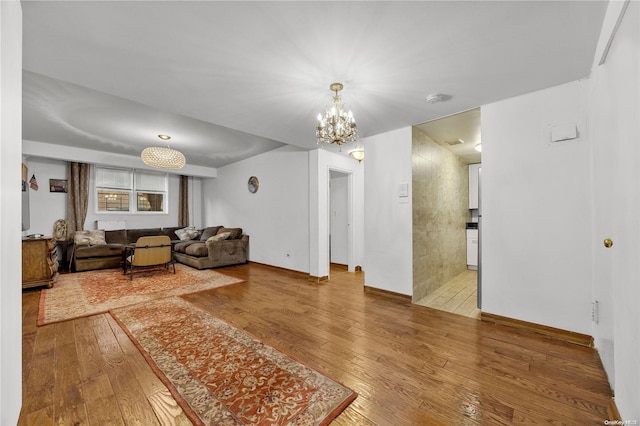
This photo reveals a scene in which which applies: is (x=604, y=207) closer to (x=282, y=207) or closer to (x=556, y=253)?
(x=556, y=253)

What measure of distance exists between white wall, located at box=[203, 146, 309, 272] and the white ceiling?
6.52ft

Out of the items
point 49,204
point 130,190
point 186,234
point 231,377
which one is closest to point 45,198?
point 49,204

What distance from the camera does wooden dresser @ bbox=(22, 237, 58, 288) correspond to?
3.69 m

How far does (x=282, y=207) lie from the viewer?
532 cm

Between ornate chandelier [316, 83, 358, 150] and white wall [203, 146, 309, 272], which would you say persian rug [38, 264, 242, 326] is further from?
ornate chandelier [316, 83, 358, 150]

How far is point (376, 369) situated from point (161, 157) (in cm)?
464

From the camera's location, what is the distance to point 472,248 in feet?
17.3

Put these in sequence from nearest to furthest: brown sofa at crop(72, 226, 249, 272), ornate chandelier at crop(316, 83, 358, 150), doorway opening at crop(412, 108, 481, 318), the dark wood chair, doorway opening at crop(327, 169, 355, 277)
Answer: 1. ornate chandelier at crop(316, 83, 358, 150)
2. doorway opening at crop(412, 108, 481, 318)
3. the dark wood chair
4. brown sofa at crop(72, 226, 249, 272)
5. doorway opening at crop(327, 169, 355, 277)

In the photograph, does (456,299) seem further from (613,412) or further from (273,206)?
(273,206)

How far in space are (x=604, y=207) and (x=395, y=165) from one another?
211cm

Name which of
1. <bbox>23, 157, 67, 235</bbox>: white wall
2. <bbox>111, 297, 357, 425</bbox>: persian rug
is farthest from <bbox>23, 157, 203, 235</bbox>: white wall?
<bbox>111, 297, 357, 425</bbox>: persian rug

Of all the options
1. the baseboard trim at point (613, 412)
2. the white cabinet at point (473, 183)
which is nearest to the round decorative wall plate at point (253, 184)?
the white cabinet at point (473, 183)

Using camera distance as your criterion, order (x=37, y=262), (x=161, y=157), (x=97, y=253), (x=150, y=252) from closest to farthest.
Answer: (x=37, y=262), (x=161, y=157), (x=150, y=252), (x=97, y=253)

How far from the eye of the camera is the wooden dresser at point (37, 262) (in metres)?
3.69
